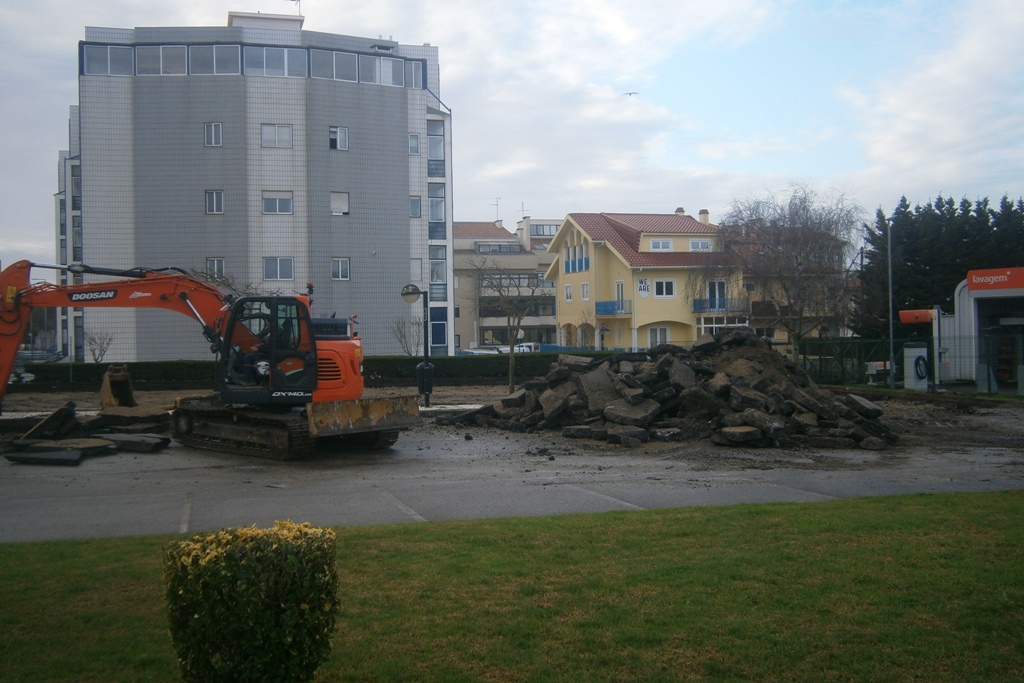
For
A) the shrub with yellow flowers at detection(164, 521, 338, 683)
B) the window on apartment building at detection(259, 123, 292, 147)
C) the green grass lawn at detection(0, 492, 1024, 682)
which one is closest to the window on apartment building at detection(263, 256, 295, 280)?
the window on apartment building at detection(259, 123, 292, 147)

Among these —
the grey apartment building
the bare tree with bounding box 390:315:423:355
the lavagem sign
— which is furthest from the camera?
the bare tree with bounding box 390:315:423:355

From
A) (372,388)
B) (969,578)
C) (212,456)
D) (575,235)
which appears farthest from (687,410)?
(575,235)

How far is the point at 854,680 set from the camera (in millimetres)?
4770

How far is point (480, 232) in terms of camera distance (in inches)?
3342

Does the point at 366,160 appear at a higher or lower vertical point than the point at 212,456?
higher

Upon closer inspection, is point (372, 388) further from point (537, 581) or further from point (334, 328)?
point (537, 581)

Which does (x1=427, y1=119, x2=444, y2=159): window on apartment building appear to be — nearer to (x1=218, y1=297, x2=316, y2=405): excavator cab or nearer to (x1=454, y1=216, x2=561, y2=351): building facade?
(x1=454, y1=216, x2=561, y2=351): building facade

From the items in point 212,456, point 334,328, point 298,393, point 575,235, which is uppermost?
point 575,235

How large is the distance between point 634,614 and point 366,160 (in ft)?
135

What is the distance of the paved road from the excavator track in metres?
0.36

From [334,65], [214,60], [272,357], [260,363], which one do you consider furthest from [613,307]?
[272,357]

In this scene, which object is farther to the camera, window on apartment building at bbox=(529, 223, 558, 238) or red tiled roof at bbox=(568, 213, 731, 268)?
window on apartment building at bbox=(529, 223, 558, 238)

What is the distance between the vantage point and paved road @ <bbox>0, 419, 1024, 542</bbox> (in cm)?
990

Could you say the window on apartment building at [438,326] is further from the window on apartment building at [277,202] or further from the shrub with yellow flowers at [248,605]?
the shrub with yellow flowers at [248,605]
